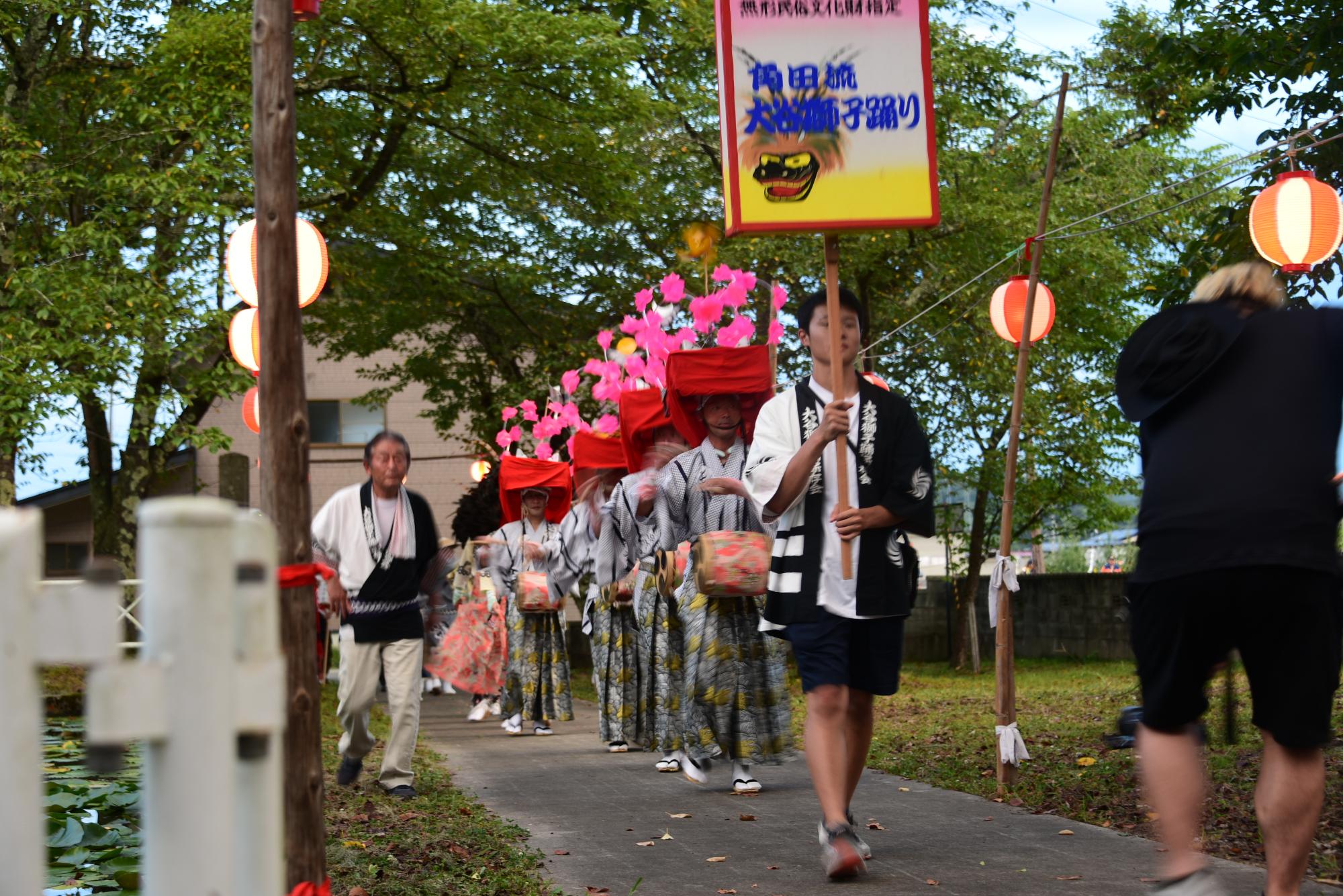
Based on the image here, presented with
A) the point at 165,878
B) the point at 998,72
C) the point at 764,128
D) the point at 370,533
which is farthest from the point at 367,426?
the point at 165,878

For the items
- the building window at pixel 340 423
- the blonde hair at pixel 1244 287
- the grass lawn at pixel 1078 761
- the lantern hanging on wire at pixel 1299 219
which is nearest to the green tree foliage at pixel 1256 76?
the lantern hanging on wire at pixel 1299 219

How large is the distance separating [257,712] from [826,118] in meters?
4.09

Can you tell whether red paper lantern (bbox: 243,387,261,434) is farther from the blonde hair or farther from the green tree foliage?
the blonde hair

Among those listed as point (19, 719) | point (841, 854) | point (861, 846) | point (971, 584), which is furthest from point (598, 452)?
point (971, 584)

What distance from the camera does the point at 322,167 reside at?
18422 millimetres

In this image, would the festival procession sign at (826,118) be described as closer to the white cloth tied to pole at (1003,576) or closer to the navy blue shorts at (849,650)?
the navy blue shorts at (849,650)

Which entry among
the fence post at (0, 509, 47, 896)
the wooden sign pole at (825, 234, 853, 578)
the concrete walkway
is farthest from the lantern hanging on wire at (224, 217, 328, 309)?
the fence post at (0, 509, 47, 896)

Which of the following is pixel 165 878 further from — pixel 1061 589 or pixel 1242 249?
pixel 1061 589

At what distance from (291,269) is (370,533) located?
4220 millimetres

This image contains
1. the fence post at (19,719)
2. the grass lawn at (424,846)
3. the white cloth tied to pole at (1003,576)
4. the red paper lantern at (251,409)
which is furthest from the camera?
the red paper lantern at (251,409)

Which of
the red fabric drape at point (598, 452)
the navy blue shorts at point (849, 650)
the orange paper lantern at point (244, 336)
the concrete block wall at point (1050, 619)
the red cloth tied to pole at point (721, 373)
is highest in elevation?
the orange paper lantern at point (244, 336)

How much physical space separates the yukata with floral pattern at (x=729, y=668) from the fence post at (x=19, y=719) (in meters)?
6.21

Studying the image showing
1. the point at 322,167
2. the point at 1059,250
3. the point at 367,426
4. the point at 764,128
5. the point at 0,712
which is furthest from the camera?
the point at 367,426

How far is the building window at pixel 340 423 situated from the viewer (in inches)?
1272
